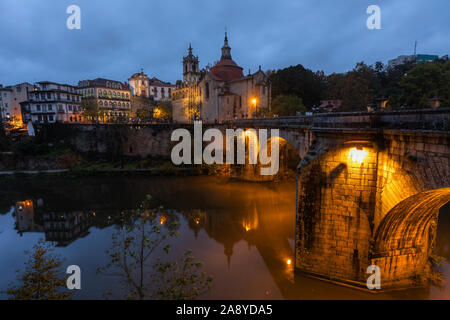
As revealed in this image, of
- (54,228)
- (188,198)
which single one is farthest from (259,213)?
(54,228)

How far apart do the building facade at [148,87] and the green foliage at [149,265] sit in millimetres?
72153

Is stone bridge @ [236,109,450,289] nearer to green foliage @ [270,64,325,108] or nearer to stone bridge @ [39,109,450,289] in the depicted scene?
stone bridge @ [39,109,450,289]

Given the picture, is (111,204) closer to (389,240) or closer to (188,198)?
(188,198)

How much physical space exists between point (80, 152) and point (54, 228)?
95.7 ft

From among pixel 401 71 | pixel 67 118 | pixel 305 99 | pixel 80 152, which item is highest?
pixel 401 71

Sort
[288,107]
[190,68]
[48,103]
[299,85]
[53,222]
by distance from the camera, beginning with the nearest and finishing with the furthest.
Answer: [53,222] → [288,107] → [48,103] → [299,85] → [190,68]

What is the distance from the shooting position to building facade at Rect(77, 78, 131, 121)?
65.1 meters

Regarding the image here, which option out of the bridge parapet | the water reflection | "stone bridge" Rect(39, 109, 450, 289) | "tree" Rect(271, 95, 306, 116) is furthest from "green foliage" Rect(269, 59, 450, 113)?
the water reflection

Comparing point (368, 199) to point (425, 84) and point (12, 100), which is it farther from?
point (12, 100)

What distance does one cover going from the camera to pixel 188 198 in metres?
29.0

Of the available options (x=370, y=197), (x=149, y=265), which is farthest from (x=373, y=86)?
(x=149, y=265)

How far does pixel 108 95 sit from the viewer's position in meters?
68.1

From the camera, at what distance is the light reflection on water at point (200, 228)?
13391mm

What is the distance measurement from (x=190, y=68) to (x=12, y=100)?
44.2m
